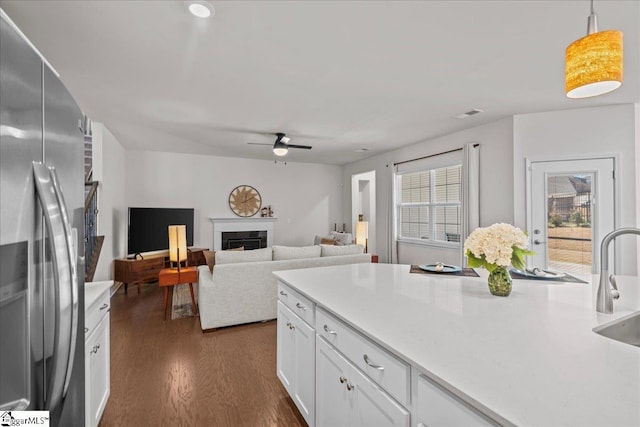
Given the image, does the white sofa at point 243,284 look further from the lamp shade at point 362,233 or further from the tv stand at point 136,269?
the lamp shade at point 362,233

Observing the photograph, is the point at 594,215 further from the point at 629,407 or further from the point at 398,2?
the point at 629,407

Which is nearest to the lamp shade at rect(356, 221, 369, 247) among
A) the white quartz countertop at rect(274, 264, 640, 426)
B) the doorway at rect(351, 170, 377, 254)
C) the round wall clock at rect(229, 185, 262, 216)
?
Result: the doorway at rect(351, 170, 377, 254)

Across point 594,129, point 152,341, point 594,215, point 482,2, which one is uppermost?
point 482,2

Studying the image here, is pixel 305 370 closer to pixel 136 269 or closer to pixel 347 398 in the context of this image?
pixel 347 398

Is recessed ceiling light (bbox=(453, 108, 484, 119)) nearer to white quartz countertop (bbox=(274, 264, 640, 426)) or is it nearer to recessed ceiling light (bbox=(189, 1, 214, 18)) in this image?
white quartz countertop (bbox=(274, 264, 640, 426))

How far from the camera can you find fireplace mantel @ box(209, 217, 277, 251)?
6785mm

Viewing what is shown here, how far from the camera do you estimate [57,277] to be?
760 millimetres

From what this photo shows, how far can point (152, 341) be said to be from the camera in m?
3.22

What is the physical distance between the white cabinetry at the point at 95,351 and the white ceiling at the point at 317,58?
1788 millimetres

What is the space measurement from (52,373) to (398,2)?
7.75 feet

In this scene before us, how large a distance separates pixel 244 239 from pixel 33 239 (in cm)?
650

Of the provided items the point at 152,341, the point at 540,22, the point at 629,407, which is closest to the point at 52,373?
the point at 629,407

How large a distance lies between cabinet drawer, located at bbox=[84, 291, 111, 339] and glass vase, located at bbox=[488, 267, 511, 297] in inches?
78.7

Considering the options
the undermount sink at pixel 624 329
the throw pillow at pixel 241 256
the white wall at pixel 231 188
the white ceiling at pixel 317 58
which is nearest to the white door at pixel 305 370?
the undermount sink at pixel 624 329
